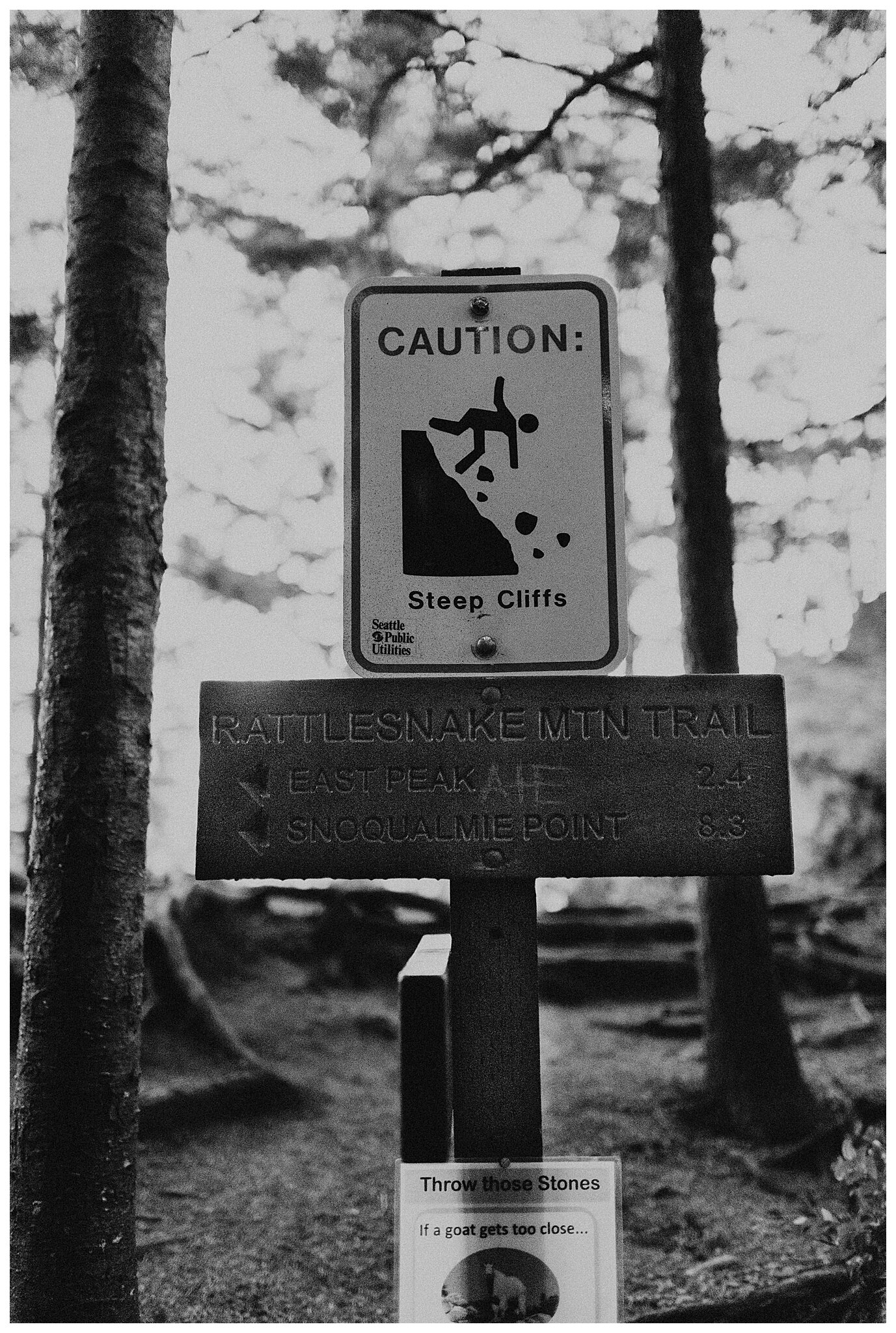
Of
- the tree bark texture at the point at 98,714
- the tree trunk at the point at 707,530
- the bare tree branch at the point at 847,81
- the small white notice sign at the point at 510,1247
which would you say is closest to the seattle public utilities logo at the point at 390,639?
the small white notice sign at the point at 510,1247

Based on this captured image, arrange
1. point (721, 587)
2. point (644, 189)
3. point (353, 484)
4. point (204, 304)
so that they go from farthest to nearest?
1. point (204, 304)
2. point (644, 189)
3. point (721, 587)
4. point (353, 484)

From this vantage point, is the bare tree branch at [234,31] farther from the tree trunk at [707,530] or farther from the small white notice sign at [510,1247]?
the small white notice sign at [510,1247]

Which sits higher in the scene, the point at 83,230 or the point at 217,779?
the point at 83,230

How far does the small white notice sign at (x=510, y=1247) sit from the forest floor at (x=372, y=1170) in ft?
9.10

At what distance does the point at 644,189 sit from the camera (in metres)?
6.10

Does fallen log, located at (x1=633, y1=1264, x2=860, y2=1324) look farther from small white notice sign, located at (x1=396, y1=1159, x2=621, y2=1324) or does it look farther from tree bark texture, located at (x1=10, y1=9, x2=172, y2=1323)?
small white notice sign, located at (x1=396, y1=1159, x2=621, y2=1324)

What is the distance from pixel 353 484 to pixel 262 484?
6.45 meters

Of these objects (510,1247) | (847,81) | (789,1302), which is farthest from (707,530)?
(510,1247)

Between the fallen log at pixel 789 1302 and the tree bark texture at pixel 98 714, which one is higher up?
the tree bark texture at pixel 98 714

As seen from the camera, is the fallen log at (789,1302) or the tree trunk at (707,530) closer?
the fallen log at (789,1302)

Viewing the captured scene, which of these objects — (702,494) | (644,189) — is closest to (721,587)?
(702,494)

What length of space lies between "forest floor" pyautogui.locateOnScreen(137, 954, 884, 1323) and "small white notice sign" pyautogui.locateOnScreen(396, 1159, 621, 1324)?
2773mm

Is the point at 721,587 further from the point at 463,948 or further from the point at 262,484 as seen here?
the point at 463,948

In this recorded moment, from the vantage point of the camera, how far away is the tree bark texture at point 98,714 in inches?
92.7
